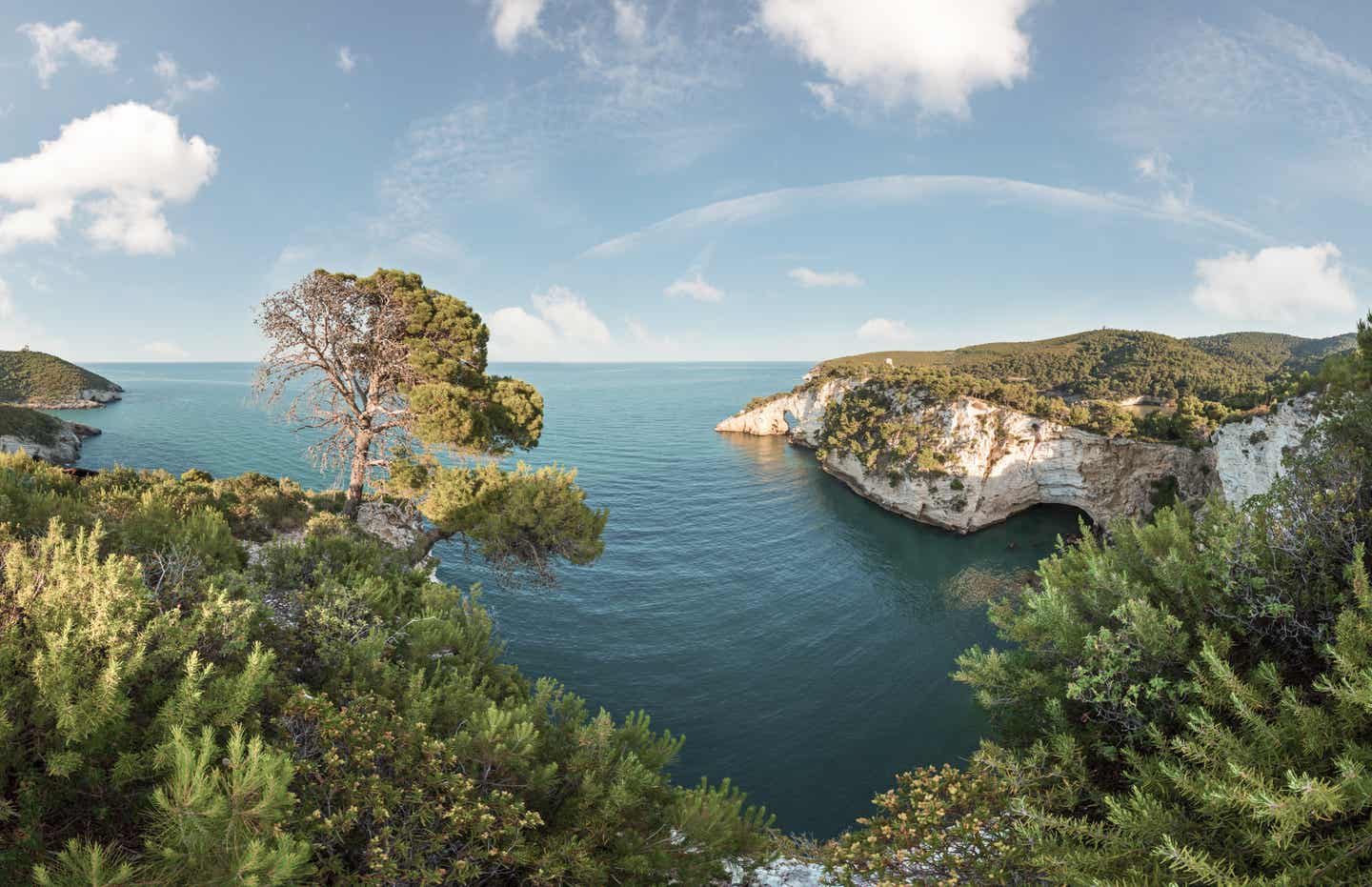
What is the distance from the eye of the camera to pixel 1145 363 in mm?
77375

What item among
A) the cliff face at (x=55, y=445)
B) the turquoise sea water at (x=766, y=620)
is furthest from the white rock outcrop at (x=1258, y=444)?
the cliff face at (x=55, y=445)

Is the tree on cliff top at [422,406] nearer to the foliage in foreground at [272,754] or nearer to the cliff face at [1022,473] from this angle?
the foliage in foreground at [272,754]

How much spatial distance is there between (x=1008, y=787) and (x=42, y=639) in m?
10.5

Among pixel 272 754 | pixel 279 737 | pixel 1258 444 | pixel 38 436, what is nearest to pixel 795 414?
pixel 1258 444

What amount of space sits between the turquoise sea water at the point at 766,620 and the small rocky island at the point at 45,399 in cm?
326

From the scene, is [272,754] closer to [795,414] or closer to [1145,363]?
[795,414]

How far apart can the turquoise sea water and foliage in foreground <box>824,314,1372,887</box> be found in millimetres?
10459

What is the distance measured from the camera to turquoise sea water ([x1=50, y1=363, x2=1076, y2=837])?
17.7 meters

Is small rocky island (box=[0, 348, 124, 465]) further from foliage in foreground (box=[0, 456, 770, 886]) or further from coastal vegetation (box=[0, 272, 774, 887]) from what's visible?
foliage in foreground (box=[0, 456, 770, 886])

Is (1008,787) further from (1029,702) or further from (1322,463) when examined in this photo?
(1322,463)

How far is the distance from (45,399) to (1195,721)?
139 metres

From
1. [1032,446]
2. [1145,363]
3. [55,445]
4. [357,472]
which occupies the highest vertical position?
[1145,363]

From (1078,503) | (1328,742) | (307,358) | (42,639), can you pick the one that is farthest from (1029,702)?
(1078,503)

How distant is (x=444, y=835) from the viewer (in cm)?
486
